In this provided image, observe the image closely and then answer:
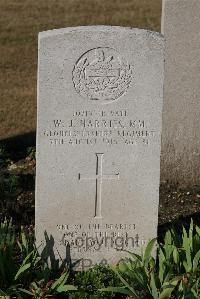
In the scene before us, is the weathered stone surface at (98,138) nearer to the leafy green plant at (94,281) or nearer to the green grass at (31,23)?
the leafy green plant at (94,281)

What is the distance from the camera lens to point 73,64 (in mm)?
4855

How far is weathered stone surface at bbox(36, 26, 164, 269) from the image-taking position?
486cm

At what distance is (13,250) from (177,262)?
135cm

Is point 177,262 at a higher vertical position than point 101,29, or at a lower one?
lower

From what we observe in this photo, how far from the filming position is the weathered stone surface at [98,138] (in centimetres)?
486

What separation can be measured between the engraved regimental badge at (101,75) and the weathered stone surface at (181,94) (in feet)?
7.39

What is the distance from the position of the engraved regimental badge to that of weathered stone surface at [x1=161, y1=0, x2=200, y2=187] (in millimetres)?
2253

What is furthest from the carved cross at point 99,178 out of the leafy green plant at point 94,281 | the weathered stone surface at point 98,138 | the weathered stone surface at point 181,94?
the weathered stone surface at point 181,94

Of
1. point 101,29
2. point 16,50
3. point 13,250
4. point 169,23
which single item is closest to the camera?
point 101,29

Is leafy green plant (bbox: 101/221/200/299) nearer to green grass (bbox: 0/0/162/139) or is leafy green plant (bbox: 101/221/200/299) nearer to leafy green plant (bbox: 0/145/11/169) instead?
leafy green plant (bbox: 0/145/11/169)

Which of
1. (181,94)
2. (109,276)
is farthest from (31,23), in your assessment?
(109,276)

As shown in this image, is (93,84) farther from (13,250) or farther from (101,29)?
(13,250)

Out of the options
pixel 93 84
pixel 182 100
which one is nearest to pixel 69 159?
pixel 93 84

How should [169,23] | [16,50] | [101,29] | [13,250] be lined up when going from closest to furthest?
[101,29]
[13,250]
[169,23]
[16,50]
